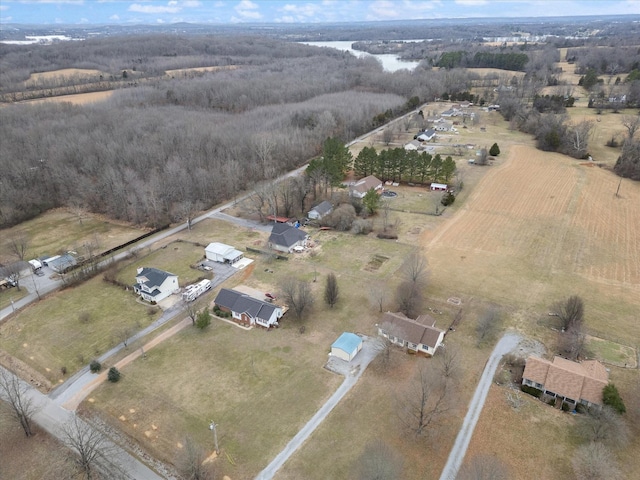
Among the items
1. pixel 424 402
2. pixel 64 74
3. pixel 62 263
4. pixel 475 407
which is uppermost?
pixel 64 74

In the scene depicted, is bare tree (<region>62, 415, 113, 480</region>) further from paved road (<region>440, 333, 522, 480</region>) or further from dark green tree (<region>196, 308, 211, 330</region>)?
paved road (<region>440, 333, 522, 480</region>)

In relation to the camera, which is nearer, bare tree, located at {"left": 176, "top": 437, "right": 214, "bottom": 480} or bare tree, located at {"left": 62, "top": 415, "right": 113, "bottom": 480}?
bare tree, located at {"left": 176, "top": 437, "right": 214, "bottom": 480}

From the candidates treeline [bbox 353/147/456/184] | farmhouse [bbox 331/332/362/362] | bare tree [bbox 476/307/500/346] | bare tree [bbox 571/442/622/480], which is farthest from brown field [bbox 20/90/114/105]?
bare tree [bbox 571/442/622/480]

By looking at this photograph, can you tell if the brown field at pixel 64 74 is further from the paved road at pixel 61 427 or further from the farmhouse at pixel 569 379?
the farmhouse at pixel 569 379

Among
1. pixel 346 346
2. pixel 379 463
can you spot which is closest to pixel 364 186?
pixel 346 346

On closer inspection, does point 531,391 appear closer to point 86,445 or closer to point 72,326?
point 86,445

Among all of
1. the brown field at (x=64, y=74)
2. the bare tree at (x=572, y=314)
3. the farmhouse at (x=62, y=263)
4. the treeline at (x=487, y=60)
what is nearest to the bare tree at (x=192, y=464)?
the bare tree at (x=572, y=314)
